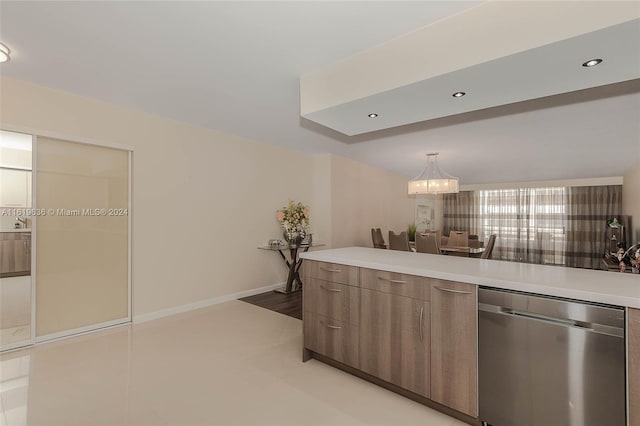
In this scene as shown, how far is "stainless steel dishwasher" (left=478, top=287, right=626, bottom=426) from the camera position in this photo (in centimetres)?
142

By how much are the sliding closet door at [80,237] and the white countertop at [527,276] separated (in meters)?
2.66

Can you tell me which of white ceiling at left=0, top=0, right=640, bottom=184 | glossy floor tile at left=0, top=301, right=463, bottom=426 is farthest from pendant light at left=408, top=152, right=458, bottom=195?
glossy floor tile at left=0, top=301, right=463, bottom=426

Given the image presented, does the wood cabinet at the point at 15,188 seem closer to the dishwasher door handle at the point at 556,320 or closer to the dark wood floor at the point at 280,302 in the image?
the dark wood floor at the point at 280,302

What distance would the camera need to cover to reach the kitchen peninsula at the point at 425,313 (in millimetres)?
1558

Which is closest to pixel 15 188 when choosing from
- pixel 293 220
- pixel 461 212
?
pixel 293 220

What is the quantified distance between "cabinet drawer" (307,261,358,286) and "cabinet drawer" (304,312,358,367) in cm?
33

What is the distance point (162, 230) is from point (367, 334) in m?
2.89

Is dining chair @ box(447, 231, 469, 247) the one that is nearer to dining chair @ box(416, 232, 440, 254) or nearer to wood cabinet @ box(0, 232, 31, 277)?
dining chair @ box(416, 232, 440, 254)

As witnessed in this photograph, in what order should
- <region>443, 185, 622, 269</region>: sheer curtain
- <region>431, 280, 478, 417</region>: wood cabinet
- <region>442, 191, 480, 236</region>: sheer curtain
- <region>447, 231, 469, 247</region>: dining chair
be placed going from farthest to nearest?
<region>442, 191, 480, 236</region>: sheer curtain → <region>443, 185, 622, 269</region>: sheer curtain → <region>447, 231, 469, 247</region>: dining chair → <region>431, 280, 478, 417</region>: wood cabinet

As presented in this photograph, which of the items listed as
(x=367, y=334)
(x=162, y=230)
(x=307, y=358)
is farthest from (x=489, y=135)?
(x=162, y=230)

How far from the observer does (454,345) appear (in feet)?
6.02

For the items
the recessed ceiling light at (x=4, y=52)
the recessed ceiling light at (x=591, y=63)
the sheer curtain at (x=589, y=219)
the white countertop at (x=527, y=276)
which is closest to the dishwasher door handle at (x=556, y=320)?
the white countertop at (x=527, y=276)

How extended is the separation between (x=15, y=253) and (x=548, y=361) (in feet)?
14.0

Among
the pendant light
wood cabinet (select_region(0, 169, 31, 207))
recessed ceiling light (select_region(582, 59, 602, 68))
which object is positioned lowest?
wood cabinet (select_region(0, 169, 31, 207))
